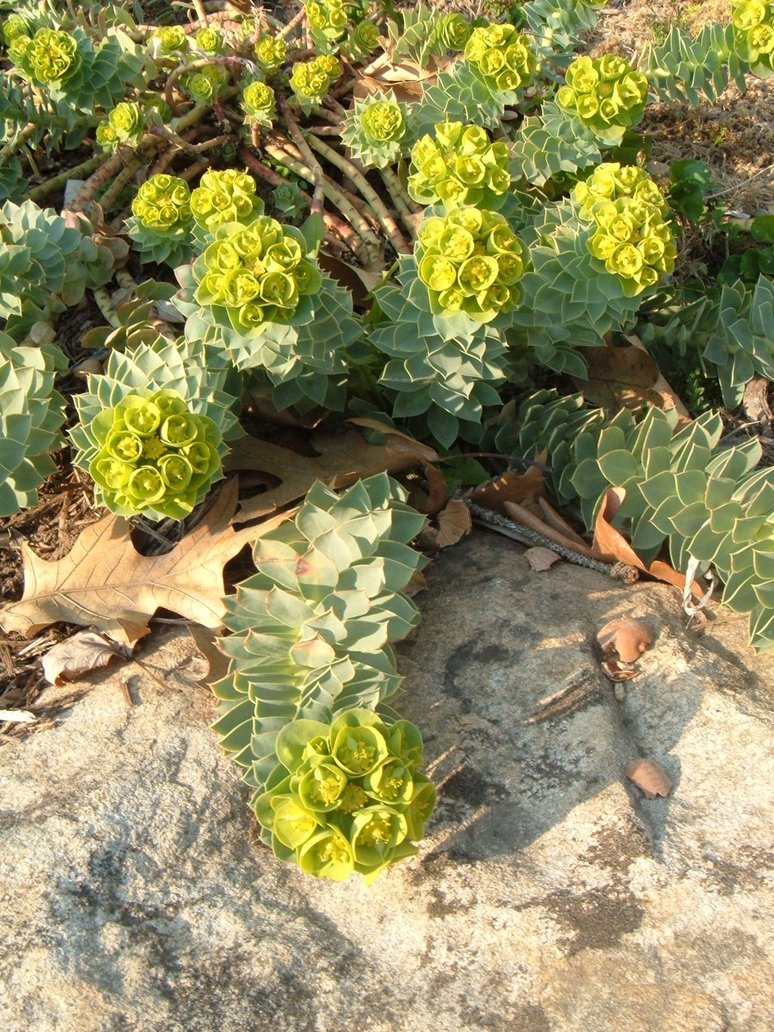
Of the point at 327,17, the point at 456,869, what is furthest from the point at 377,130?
the point at 456,869

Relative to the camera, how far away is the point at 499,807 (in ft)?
5.91

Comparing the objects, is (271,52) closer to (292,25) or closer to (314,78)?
(314,78)

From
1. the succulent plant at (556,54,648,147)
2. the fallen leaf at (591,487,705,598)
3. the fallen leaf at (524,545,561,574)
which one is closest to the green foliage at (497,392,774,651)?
the fallen leaf at (591,487,705,598)

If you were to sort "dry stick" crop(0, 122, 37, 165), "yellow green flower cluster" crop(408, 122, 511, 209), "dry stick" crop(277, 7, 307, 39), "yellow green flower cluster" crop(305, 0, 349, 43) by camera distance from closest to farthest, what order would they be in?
"yellow green flower cluster" crop(408, 122, 511, 209) < "dry stick" crop(0, 122, 37, 165) < "yellow green flower cluster" crop(305, 0, 349, 43) < "dry stick" crop(277, 7, 307, 39)

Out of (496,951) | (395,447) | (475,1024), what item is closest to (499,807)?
(496,951)

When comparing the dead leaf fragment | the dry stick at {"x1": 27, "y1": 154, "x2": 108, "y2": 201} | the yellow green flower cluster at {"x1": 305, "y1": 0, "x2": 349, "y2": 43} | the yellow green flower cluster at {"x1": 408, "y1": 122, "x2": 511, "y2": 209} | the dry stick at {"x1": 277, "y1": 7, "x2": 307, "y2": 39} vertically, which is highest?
the yellow green flower cluster at {"x1": 305, "y1": 0, "x2": 349, "y2": 43}

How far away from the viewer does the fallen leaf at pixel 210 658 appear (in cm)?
206

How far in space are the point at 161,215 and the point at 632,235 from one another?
1.21 meters

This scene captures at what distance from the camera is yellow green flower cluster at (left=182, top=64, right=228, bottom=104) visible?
9.73 ft

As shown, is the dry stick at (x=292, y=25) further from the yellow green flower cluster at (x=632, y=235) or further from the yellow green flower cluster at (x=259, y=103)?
the yellow green flower cluster at (x=632, y=235)

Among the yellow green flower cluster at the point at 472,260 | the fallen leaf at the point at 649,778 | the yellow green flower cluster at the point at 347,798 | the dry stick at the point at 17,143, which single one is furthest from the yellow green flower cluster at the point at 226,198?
the fallen leaf at the point at 649,778

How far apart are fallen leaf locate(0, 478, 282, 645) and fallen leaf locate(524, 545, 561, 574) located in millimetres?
605

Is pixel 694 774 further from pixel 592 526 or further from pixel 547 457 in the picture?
pixel 547 457

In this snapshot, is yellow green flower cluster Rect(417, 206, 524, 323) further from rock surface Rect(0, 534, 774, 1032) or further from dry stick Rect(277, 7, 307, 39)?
dry stick Rect(277, 7, 307, 39)
